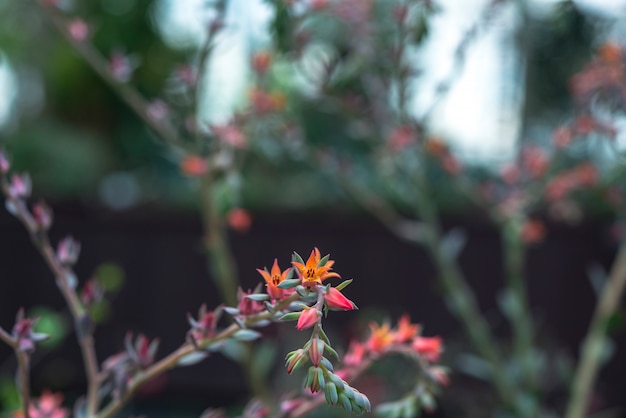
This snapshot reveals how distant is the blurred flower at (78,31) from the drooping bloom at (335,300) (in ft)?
3.60

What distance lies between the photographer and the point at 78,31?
1.43 m

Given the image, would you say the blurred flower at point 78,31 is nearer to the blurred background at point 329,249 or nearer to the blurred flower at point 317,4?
the blurred flower at point 317,4

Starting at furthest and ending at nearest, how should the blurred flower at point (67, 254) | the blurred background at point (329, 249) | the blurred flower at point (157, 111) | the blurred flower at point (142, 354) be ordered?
the blurred background at point (329, 249), the blurred flower at point (157, 111), the blurred flower at point (67, 254), the blurred flower at point (142, 354)

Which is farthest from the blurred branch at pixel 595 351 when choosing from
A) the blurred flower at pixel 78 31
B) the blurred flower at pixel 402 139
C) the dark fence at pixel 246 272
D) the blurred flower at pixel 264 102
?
the dark fence at pixel 246 272

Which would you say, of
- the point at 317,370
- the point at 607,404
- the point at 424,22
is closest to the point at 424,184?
the point at 424,22

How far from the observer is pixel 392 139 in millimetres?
1628

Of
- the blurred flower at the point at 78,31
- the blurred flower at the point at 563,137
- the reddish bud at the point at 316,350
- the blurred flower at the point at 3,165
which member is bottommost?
the blurred flower at the point at 563,137

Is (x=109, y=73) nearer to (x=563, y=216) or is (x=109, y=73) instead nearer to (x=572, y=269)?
(x=563, y=216)

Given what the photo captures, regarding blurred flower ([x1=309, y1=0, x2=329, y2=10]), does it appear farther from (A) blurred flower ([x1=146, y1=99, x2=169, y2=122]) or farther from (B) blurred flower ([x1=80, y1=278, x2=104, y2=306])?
(B) blurred flower ([x1=80, y1=278, x2=104, y2=306])

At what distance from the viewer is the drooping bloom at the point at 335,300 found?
518 mm

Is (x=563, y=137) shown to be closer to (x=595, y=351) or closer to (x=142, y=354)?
(x=595, y=351)

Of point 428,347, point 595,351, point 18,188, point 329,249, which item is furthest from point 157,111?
point 329,249

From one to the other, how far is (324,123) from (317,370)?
22.7 feet

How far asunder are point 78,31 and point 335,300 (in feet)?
3.67
